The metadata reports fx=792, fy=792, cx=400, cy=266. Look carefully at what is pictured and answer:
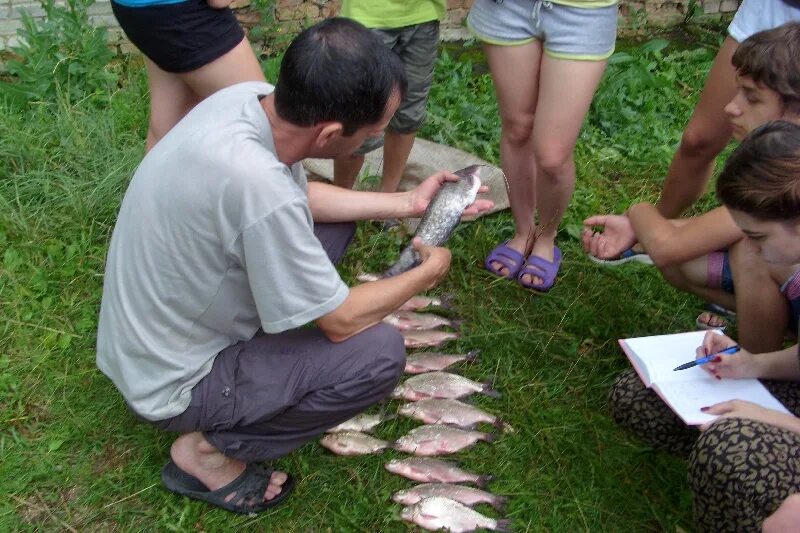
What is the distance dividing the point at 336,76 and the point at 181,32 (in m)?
1.07

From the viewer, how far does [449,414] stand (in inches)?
129

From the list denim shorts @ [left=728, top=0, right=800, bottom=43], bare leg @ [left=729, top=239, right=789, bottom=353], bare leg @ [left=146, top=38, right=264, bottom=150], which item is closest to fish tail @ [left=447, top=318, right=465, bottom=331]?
bare leg @ [left=729, top=239, right=789, bottom=353]

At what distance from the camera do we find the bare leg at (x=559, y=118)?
332 centimetres

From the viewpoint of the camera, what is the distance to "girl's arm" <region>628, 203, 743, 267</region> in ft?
10.3

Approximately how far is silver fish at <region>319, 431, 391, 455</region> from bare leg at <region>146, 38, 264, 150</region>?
1.49 m

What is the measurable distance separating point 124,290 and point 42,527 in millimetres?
1006

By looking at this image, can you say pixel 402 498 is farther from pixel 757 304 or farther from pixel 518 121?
pixel 518 121

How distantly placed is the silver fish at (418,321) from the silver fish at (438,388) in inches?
13.8

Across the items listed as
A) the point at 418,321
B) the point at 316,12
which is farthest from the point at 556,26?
the point at 316,12

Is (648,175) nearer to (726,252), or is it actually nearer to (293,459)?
(726,252)

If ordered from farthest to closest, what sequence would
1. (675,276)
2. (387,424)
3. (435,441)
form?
(675,276), (387,424), (435,441)

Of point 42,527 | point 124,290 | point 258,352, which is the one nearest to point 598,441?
point 258,352

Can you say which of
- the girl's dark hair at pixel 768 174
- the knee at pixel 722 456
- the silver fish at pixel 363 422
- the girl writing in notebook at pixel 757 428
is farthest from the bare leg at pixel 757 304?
the silver fish at pixel 363 422

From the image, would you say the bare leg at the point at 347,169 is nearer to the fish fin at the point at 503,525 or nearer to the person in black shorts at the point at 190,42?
the person in black shorts at the point at 190,42
